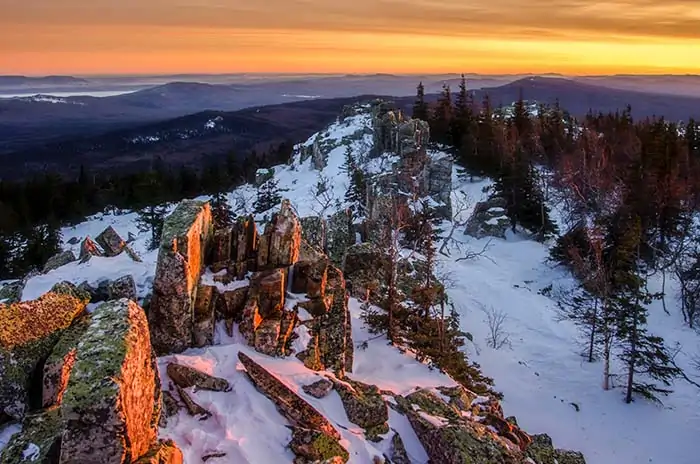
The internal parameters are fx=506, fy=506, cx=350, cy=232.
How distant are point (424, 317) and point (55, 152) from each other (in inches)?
7325

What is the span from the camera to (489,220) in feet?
163

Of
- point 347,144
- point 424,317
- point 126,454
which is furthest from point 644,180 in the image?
point 126,454

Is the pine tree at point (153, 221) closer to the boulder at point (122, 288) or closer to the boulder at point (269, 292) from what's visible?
the boulder at point (269, 292)

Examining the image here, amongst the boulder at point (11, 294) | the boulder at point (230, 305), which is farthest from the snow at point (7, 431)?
the boulder at point (230, 305)

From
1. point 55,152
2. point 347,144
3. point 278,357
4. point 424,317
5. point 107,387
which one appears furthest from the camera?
point 55,152

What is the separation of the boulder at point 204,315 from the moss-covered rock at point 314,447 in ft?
14.0

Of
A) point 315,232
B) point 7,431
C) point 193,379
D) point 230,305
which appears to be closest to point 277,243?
point 230,305

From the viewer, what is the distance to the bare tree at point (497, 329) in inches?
1187

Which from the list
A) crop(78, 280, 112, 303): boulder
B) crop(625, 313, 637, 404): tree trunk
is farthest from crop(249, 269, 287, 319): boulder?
crop(625, 313, 637, 404): tree trunk

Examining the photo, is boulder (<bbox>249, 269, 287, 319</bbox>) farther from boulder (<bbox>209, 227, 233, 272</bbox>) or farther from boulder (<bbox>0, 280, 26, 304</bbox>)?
boulder (<bbox>0, 280, 26, 304</bbox>)

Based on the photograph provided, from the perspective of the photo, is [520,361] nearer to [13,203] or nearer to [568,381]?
[568,381]

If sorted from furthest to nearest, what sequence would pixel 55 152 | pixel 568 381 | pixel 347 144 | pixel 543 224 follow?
pixel 55 152 → pixel 347 144 → pixel 543 224 → pixel 568 381

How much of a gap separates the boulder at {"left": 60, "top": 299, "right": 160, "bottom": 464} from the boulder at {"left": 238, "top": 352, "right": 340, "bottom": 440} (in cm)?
381

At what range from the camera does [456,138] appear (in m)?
72.6
